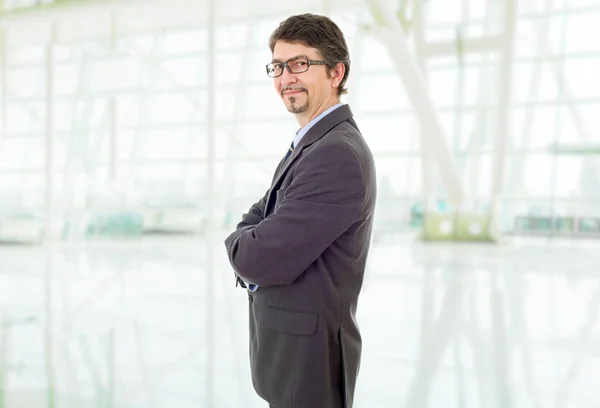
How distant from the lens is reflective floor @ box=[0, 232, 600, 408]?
3104 mm

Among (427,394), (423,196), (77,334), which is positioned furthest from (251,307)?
(423,196)

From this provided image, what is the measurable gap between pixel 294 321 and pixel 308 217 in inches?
10.1

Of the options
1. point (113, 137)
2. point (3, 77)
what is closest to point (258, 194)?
point (113, 137)

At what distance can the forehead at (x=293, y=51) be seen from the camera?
1.44m

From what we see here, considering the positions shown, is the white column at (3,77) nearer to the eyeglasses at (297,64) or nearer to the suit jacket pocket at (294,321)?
the eyeglasses at (297,64)

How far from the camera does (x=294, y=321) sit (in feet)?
4.50

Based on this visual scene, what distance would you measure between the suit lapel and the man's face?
59mm

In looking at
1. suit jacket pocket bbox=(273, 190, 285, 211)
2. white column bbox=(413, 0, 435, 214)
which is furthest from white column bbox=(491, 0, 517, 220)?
suit jacket pocket bbox=(273, 190, 285, 211)

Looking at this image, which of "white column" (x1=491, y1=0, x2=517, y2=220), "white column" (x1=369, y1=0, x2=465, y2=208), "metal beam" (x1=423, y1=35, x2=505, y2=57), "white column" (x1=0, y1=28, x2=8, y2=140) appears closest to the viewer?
"white column" (x1=369, y1=0, x2=465, y2=208)

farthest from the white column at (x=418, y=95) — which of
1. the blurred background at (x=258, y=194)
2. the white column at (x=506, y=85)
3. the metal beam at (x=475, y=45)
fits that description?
the metal beam at (x=475, y=45)

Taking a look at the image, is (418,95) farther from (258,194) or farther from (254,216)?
(254,216)

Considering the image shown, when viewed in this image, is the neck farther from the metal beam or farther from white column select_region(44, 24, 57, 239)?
white column select_region(44, 24, 57, 239)

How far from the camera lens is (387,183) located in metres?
18.6

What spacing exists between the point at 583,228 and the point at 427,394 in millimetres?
16071
